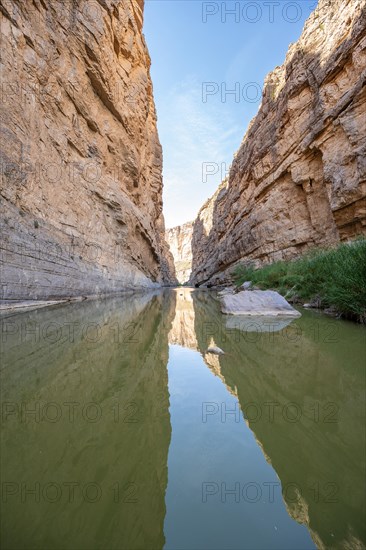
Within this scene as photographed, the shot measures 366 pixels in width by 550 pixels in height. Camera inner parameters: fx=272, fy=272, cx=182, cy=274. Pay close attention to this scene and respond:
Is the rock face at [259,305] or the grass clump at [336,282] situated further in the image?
the rock face at [259,305]

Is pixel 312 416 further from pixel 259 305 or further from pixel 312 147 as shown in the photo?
Result: pixel 312 147

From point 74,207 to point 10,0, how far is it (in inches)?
207

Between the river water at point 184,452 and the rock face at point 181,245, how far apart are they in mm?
81956

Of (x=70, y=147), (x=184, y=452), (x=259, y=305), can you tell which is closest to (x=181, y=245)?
(x=70, y=147)

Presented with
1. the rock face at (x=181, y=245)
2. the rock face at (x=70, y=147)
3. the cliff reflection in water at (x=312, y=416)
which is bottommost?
the cliff reflection in water at (x=312, y=416)

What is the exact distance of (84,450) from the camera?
1170 millimetres

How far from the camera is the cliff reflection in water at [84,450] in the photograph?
0.82m

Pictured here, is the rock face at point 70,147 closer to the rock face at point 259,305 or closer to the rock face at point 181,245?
the rock face at point 259,305

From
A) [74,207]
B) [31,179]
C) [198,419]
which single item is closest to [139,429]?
[198,419]

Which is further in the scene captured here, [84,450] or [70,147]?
[70,147]

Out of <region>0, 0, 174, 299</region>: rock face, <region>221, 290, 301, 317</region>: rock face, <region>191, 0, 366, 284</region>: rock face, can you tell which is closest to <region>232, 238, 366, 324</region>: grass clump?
<region>221, 290, 301, 317</region>: rock face

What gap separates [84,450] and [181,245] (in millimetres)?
91275

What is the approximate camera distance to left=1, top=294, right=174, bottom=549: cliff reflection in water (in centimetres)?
82

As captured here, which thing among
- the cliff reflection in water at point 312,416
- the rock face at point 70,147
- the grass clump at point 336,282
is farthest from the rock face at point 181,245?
the cliff reflection in water at point 312,416
